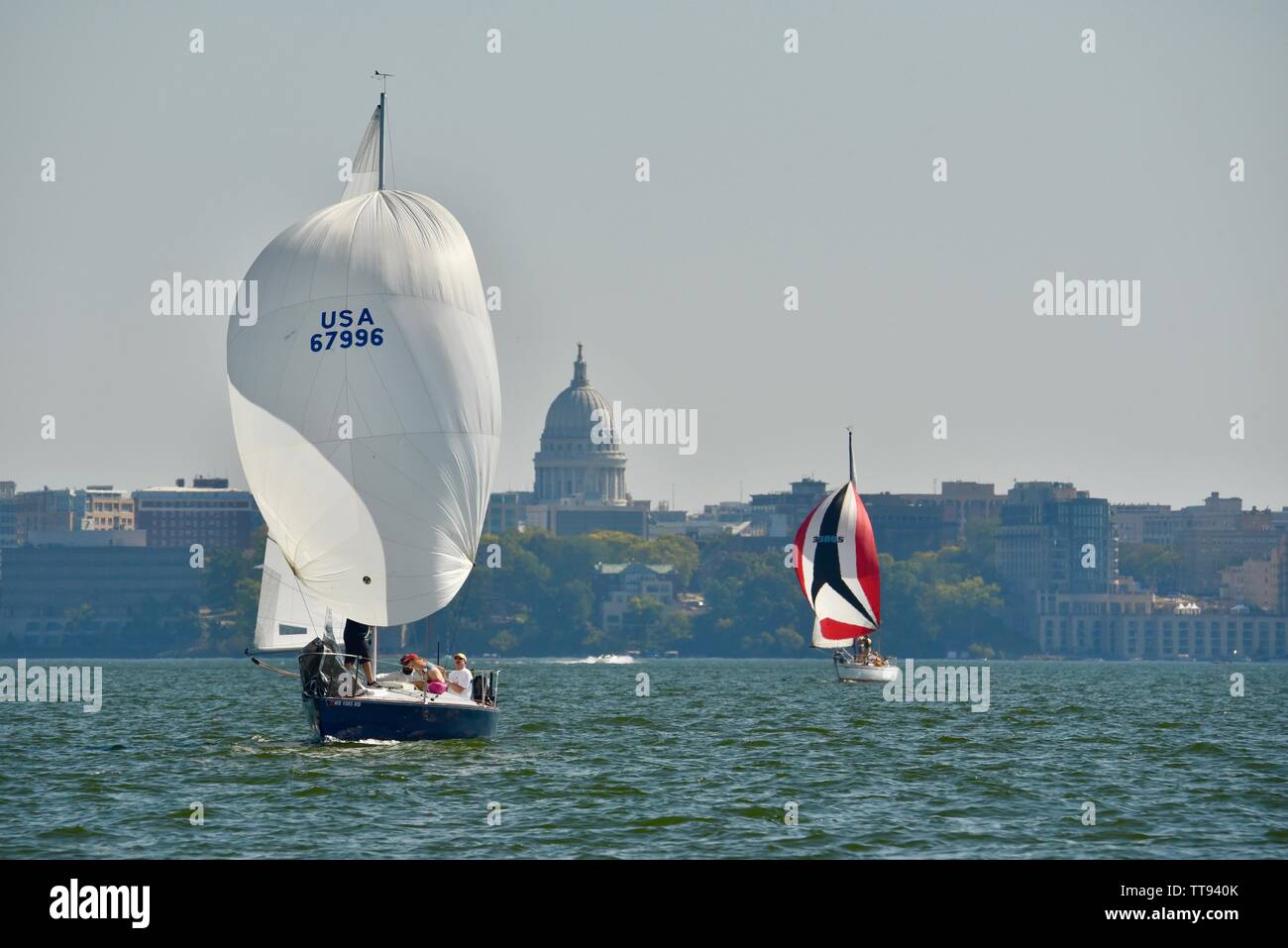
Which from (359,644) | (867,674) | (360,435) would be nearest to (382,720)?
(359,644)

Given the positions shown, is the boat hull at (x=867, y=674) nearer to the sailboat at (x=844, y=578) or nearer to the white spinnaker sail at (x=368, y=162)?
the sailboat at (x=844, y=578)

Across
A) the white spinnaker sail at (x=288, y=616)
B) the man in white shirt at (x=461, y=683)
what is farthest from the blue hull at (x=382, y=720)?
the white spinnaker sail at (x=288, y=616)

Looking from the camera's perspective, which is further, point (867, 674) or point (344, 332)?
point (867, 674)

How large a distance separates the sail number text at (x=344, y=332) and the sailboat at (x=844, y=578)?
181 ft

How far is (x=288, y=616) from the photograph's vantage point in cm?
3931

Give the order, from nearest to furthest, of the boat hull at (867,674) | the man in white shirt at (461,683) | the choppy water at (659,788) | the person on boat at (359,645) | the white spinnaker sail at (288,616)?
the choppy water at (659,788) → the person on boat at (359,645) → the white spinnaker sail at (288,616) → the man in white shirt at (461,683) → the boat hull at (867,674)

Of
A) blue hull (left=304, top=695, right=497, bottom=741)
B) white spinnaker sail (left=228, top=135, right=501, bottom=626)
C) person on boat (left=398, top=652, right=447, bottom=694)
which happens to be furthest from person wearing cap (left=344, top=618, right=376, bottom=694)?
blue hull (left=304, top=695, right=497, bottom=741)

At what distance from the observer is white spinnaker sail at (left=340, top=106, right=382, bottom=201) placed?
137 feet

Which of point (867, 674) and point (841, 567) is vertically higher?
point (841, 567)

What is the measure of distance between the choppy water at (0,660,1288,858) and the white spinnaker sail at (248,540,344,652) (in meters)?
2.01

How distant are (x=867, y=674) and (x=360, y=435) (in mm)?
56567

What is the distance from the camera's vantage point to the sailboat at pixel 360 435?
37.7 m

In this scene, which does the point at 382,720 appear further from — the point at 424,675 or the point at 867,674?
the point at 867,674
